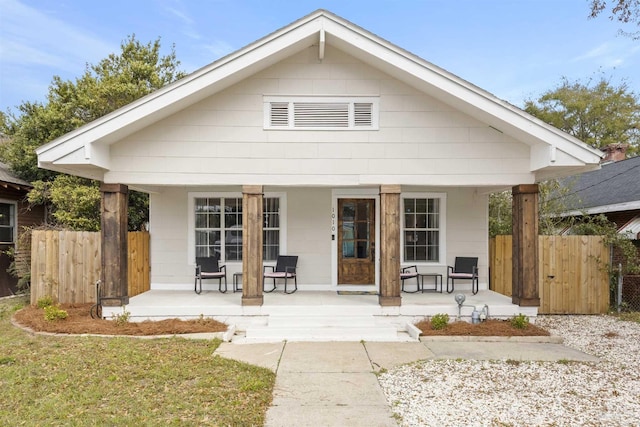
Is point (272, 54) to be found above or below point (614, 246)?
above

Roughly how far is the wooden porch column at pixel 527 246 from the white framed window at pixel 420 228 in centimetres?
234

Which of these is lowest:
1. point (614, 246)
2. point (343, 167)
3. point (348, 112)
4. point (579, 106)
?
point (614, 246)

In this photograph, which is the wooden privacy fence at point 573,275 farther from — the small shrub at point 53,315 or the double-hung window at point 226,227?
the small shrub at point 53,315

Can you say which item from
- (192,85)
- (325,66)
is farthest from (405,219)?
(192,85)

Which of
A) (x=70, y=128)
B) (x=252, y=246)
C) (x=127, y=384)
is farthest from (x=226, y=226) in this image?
(x=70, y=128)

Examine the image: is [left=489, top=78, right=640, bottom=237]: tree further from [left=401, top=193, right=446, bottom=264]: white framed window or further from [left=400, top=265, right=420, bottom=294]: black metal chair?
[left=400, top=265, right=420, bottom=294]: black metal chair

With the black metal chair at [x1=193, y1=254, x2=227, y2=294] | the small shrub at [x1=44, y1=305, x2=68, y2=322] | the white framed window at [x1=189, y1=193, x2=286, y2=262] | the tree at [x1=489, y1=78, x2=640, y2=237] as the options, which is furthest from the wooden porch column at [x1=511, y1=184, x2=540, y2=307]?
the tree at [x1=489, y1=78, x2=640, y2=237]

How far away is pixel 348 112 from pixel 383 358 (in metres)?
4.20

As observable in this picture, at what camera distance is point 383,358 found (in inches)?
225

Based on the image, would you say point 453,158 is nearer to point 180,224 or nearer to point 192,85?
point 192,85

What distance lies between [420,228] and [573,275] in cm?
336

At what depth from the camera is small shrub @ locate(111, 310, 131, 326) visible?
702cm

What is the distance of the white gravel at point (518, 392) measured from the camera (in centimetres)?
390

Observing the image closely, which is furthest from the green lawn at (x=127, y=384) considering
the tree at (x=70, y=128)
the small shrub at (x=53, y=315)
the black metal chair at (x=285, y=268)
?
the tree at (x=70, y=128)
